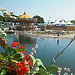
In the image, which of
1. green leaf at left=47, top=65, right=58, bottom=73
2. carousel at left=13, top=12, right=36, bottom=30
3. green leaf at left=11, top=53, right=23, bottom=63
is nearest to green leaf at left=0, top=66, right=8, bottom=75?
green leaf at left=11, top=53, right=23, bottom=63

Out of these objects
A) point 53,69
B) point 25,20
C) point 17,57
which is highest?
point 25,20

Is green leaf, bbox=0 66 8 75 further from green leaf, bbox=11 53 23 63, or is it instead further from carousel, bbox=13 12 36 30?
carousel, bbox=13 12 36 30

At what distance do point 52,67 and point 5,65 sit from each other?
1.22 feet

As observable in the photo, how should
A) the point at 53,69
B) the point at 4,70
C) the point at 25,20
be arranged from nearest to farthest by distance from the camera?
1. the point at 4,70
2. the point at 53,69
3. the point at 25,20

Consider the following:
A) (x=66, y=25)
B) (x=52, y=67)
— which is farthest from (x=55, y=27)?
(x=52, y=67)

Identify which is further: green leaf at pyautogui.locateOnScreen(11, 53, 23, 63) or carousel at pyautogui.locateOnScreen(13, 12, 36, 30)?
carousel at pyautogui.locateOnScreen(13, 12, 36, 30)

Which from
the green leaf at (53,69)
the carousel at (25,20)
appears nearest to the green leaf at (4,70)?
the green leaf at (53,69)

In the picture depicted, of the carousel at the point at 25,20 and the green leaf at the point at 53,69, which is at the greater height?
the carousel at the point at 25,20

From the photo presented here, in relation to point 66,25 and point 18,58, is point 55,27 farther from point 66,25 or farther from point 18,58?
point 18,58

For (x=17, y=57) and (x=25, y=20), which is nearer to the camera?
(x=17, y=57)

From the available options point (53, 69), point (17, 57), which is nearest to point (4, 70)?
point (17, 57)

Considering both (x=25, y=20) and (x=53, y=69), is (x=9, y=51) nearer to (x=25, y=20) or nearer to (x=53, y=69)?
(x=53, y=69)

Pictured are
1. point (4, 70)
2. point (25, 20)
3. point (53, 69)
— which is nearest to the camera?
point (4, 70)

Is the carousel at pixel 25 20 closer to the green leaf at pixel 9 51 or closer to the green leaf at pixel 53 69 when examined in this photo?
the green leaf at pixel 53 69
